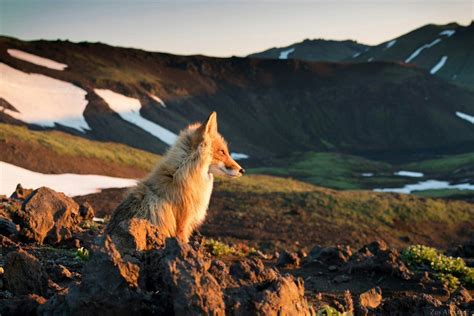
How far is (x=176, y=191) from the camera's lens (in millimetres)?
8773

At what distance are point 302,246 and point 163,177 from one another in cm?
2214

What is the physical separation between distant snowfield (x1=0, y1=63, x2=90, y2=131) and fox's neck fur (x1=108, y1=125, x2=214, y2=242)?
70165 millimetres

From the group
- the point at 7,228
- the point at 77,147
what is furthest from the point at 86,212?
the point at 77,147

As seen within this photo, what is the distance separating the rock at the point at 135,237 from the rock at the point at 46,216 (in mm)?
4838

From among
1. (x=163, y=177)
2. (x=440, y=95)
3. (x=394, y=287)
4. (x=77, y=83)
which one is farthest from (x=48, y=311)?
(x=440, y=95)

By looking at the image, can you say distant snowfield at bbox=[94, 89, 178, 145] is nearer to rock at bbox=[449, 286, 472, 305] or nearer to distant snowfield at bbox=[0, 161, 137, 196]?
distant snowfield at bbox=[0, 161, 137, 196]

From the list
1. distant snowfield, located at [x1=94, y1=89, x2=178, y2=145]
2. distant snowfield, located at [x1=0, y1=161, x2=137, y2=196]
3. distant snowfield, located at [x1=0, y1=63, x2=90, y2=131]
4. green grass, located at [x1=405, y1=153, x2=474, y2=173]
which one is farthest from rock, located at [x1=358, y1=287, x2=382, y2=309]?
green grass, located at [x1=405, y1=153, x2=474, y2=173]

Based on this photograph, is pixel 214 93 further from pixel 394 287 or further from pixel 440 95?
pixel 394 287

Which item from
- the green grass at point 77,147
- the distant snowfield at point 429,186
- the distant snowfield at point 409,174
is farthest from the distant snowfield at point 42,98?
the distant snowfield at point 409,174

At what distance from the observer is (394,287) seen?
40.8 ft

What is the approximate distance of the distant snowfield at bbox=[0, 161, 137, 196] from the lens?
128 ft

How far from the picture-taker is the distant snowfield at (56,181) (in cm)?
3891

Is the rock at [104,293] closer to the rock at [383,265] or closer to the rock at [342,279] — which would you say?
the rock at [342,279]

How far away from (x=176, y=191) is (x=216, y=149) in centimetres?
105
